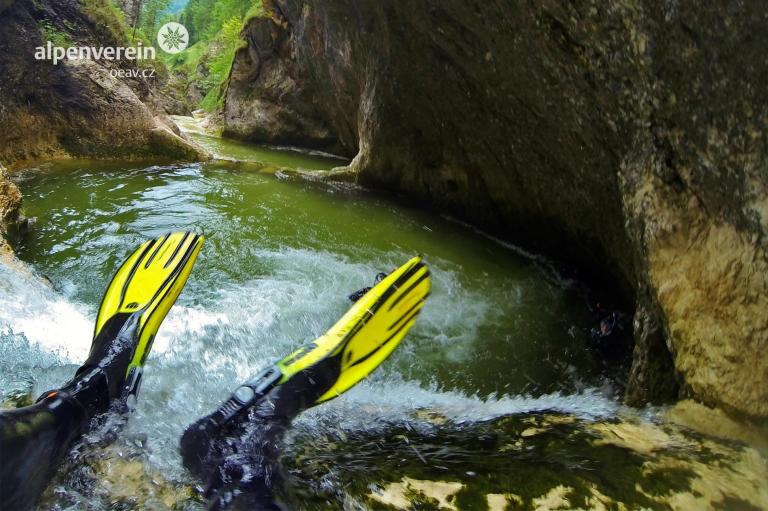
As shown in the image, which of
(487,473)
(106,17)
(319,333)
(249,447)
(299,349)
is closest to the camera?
(487,473)

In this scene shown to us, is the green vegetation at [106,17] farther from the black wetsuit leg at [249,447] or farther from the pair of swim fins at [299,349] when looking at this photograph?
the black wetsuit leg at [249,447]

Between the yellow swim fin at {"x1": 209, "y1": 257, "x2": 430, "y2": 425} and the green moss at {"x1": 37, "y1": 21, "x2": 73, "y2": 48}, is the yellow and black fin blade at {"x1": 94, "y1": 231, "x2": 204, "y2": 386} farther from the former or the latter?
the green moss at {"x1": 37, "y1": 21, "x2": 73, "y2": 48}

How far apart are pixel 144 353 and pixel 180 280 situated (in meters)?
0.71

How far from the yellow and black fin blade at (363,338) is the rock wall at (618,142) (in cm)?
132

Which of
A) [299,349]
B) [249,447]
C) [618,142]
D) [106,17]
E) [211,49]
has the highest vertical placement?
[211,49]

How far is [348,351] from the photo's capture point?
2465 millimetres

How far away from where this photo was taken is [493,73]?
4266mm

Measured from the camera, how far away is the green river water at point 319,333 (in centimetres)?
167

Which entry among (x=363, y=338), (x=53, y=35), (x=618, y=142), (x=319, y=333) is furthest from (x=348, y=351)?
(x=53, y=35)

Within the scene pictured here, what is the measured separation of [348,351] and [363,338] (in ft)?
0.45

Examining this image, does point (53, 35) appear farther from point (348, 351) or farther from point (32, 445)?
point (32, 445)

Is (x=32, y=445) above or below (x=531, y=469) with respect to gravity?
below

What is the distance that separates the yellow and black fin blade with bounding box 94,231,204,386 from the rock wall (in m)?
2.65
